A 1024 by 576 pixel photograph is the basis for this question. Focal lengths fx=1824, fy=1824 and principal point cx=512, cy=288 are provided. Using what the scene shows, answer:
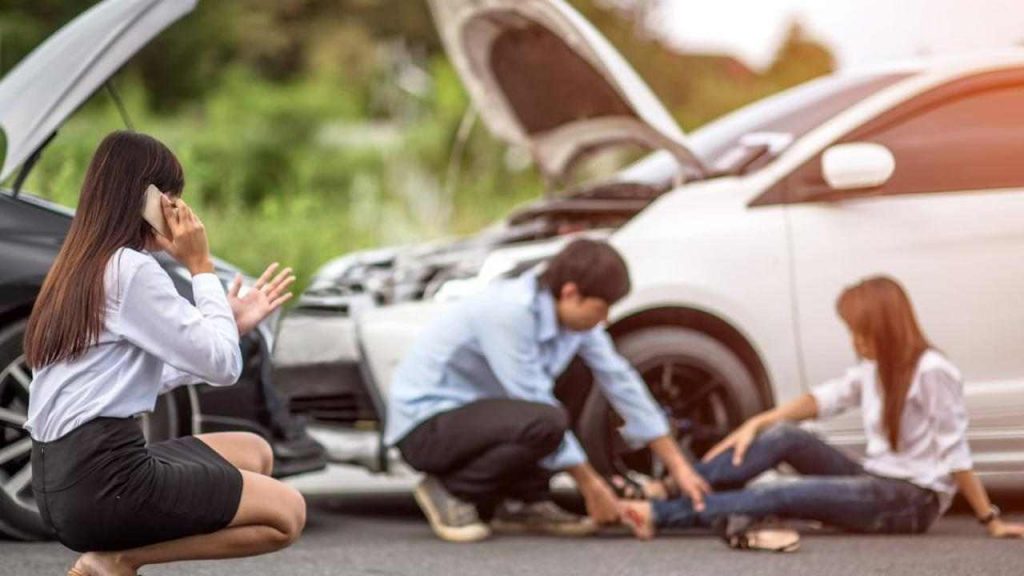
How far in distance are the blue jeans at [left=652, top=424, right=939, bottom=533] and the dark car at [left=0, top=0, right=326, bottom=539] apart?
1387 millimetres

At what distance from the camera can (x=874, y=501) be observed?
6199 millimetres

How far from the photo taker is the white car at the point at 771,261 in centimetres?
670

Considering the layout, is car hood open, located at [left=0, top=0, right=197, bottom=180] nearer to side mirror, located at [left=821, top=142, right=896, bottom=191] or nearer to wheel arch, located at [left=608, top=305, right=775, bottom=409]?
wheel arch, located at [left=608, top=305, right=775, bottom=409]

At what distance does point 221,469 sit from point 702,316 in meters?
2.91

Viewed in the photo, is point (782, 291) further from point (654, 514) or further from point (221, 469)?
point (221, 469)

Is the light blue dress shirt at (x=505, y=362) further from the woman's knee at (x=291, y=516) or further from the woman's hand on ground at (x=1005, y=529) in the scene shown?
the woman's knee at (x=291, y=516)

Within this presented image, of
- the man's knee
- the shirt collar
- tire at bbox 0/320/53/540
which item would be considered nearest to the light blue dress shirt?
the shirt collar

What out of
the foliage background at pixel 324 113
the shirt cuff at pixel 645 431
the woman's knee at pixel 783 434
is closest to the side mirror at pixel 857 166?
the woman's knee at pixel 783 434

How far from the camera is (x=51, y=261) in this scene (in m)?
6.09

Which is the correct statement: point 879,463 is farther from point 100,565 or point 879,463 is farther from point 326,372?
point 100,565

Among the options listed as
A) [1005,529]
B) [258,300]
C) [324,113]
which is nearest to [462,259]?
[1005,529]

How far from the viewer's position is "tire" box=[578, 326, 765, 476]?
6.76 meters

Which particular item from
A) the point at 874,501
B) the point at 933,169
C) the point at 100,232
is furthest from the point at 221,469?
the point at 933,169

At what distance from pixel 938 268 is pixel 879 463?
86cm
